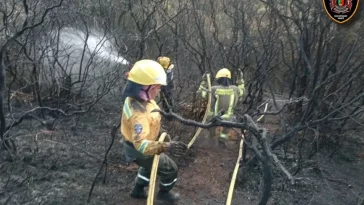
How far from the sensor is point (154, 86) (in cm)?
433

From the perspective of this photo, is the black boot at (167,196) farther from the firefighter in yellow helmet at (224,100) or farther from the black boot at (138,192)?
the firefighter in yellow helmet at (224,100)

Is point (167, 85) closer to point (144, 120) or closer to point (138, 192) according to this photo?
point (138, 192)

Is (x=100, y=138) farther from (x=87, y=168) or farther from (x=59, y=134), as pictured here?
(x=87, y=168)

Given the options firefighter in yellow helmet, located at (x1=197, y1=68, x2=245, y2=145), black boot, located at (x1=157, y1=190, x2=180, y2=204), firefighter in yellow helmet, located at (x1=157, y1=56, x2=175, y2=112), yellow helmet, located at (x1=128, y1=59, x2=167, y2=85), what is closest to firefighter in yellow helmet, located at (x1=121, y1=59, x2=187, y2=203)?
yellow helmet, located at (x1=128, y1=59, x2=167, y2=85)

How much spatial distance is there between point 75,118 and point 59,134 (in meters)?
0.89

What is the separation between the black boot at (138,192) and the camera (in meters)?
5.02

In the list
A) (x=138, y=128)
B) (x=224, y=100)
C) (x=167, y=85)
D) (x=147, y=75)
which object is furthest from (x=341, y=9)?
(x=138, y=128)

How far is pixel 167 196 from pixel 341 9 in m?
4.49

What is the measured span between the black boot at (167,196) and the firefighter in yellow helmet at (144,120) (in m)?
0.28

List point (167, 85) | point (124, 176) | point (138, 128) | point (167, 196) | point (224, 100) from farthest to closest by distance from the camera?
point (167, 85) → point (224, 100) → point (124, 176) → point (167, 196) → point (138, 128)

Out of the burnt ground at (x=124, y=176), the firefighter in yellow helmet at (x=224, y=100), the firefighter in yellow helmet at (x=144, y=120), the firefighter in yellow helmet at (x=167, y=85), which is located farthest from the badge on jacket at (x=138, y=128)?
the firefighter in yellow helmet at (x=167, y=85)

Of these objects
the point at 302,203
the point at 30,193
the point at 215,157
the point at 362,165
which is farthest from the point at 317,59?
the point at 30,193

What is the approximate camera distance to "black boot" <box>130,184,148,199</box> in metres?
5.02

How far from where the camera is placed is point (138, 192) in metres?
5.03
